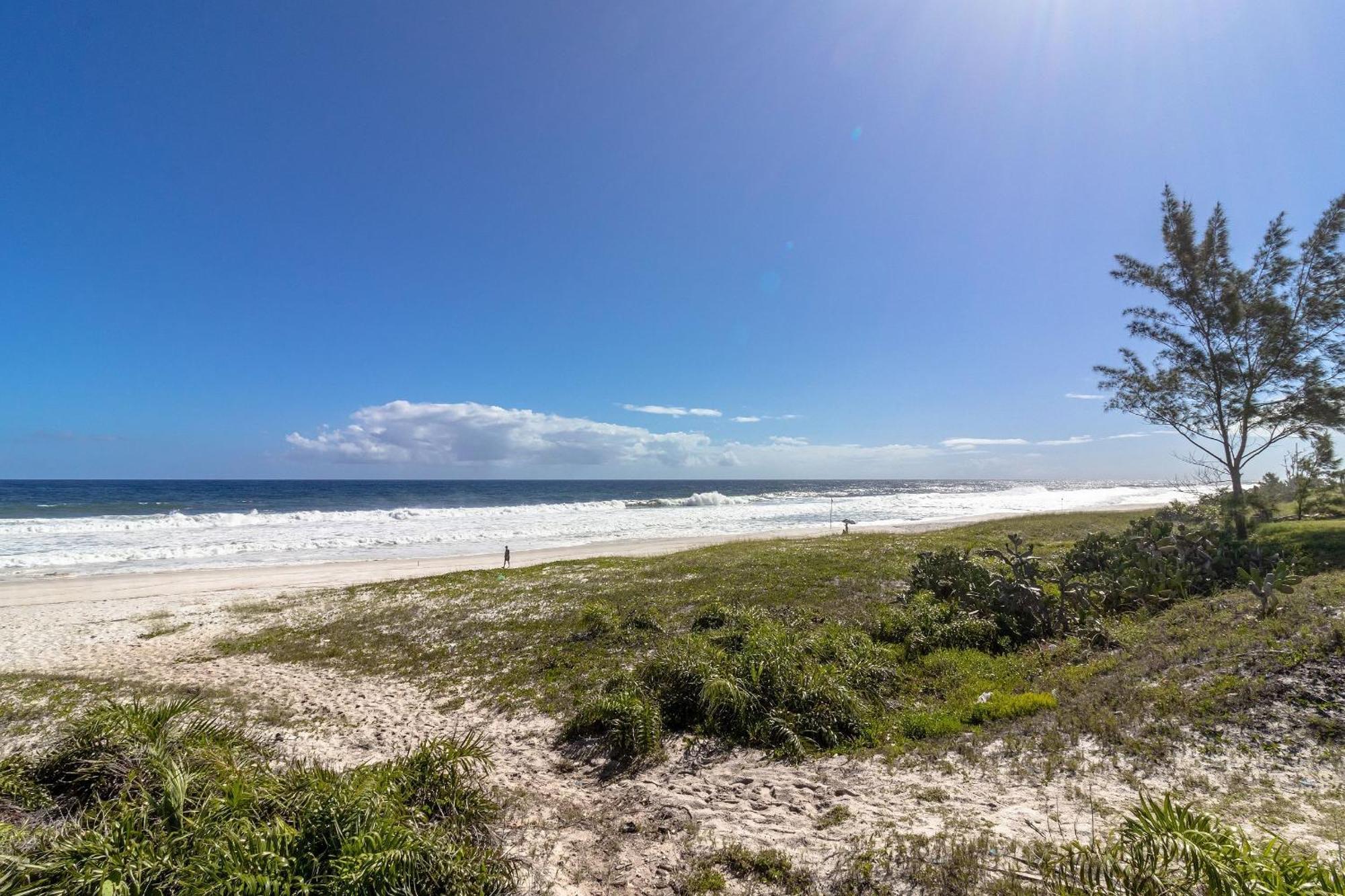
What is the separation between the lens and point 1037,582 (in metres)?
11.1

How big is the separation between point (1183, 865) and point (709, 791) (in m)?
4.12

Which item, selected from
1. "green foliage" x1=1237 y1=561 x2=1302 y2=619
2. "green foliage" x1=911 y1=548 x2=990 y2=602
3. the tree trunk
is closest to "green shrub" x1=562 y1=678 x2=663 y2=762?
"green foliage" x1=911 y1=548 x2=990 y2=602

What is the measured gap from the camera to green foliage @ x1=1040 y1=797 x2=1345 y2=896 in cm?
308

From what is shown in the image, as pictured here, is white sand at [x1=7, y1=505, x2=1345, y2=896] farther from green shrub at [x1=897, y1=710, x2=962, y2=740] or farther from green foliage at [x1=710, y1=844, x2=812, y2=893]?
green shrub at [x1=897, y1=710, x2=962, y2=740]

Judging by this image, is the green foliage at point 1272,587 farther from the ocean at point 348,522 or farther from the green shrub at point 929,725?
the ocean at point 348,522

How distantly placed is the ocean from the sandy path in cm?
2552

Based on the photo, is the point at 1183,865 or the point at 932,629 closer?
the point at 1183,865

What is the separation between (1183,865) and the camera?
382 centimetres

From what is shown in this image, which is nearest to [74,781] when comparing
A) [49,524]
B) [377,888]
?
[377,888]

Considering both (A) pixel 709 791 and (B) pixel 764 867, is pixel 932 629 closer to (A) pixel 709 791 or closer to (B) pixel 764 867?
(A) pixel 709 791

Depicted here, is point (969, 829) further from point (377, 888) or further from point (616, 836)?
point (377, 888)

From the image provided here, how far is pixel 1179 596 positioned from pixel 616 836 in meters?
12.4

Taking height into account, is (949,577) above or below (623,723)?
above

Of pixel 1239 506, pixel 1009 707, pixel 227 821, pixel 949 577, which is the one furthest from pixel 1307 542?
pixel 227 821
